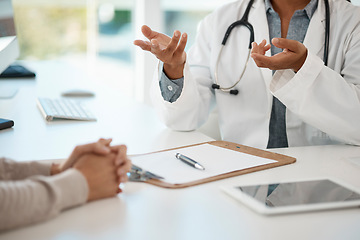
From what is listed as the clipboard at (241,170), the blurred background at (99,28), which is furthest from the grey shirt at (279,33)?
the blurred background at (99,28)

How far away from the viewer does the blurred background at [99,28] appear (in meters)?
3.27

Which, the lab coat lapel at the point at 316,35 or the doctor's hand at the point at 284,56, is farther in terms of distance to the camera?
the lab coat lapel at the point at 316,35

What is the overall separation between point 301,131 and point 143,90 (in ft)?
6.68

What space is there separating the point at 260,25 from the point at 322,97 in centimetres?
41

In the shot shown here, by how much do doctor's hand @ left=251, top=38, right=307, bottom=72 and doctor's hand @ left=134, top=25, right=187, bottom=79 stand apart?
197mm

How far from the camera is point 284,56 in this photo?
1.01 metres

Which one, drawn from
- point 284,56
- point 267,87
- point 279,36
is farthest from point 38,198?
point 279,36

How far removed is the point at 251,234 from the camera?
57cm

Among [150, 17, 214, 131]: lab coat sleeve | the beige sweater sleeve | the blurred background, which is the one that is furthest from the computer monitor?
A: the blurred background

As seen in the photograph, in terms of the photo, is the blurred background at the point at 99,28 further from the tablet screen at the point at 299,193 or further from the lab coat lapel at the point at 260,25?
the tablet screen at the point at 299,193

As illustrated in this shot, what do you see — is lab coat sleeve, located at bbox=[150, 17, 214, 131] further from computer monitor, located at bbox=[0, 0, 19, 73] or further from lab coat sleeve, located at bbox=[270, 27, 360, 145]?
computer monitor, located at bbox=[0, 0, 19, 73]

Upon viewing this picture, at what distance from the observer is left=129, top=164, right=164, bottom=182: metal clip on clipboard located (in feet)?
2.49

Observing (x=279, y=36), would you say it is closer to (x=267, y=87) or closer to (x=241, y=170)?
(x=267, y=87)

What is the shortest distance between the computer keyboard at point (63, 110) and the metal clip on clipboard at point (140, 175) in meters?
0.49
